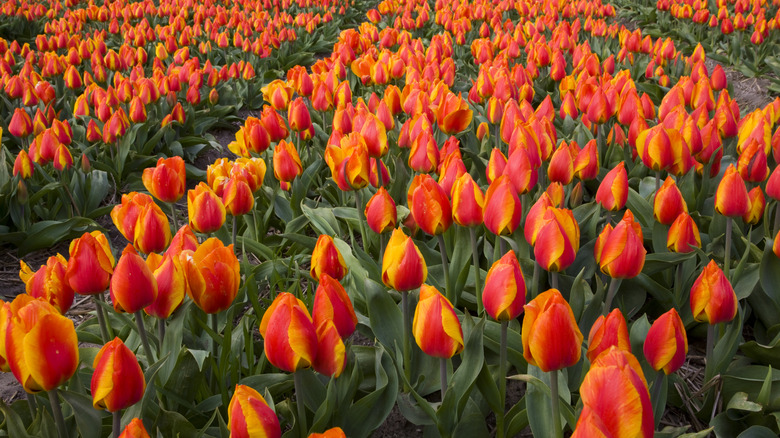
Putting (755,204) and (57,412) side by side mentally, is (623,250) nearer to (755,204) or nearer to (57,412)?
(755,204)

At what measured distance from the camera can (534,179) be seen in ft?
6.62

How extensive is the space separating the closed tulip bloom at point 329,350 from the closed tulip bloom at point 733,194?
126 cm

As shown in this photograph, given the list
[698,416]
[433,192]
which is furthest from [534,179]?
[698,416]

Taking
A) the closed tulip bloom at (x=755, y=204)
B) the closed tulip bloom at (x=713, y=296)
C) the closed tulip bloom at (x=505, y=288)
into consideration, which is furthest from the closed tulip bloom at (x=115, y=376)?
the closed tulip bloom at (x=755, y=204)

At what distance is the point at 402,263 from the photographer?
1448mm

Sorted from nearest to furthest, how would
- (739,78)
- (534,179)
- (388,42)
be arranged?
(534,179)
(388,42)
(739,78)

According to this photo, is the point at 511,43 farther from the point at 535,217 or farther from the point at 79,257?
the point at 79,257

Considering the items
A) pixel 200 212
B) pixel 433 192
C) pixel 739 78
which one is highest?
pixel 433 192

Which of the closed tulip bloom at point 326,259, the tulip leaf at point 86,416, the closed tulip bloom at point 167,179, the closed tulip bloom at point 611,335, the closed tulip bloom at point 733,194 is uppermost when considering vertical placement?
the closed tulip bloom at point 611,335

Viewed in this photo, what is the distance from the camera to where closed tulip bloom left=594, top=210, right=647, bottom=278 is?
4.85 ft

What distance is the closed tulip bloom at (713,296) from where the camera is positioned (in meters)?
1.46

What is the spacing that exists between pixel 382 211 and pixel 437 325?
598 millimetres

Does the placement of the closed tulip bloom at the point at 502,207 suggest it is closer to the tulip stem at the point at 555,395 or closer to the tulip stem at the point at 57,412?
the tulip stem at the point at 555,395

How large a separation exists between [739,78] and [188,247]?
624 cm
